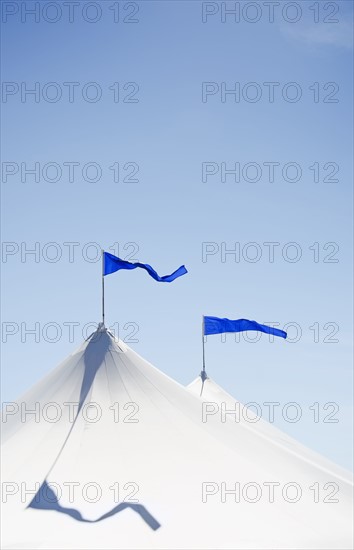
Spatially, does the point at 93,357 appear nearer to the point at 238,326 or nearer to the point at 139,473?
the point at 139,473

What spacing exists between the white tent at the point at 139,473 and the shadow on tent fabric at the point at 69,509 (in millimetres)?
17

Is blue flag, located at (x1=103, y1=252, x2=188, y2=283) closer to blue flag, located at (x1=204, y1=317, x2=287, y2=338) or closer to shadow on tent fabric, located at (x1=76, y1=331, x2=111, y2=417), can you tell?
shadow on tent fabric, located at (x1=76, y1=331, x2=111, y2=417)

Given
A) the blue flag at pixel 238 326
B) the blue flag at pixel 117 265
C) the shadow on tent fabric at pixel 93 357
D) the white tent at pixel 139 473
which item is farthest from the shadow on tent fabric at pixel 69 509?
the blue flag at pixel 238 326

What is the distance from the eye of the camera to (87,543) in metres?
9.84

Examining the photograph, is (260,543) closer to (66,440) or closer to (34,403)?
(66,440)

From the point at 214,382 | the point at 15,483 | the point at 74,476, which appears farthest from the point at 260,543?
the point at 214,382

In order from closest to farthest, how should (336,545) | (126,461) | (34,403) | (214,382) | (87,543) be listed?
(87,543) → (336,545) → (126,461) → (34,403) → (214,382)

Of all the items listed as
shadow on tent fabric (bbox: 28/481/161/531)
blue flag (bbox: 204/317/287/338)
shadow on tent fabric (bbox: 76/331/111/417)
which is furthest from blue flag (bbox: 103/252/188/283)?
shadow on tent fabric (bbox: 28/481/161/531)

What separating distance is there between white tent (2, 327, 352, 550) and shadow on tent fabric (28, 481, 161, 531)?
2cm

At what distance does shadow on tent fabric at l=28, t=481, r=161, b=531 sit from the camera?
1037cm

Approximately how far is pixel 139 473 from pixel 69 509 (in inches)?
50.7

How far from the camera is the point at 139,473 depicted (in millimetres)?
11531

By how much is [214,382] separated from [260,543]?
8565mm

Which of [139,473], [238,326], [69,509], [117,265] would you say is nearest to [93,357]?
[117,265]
